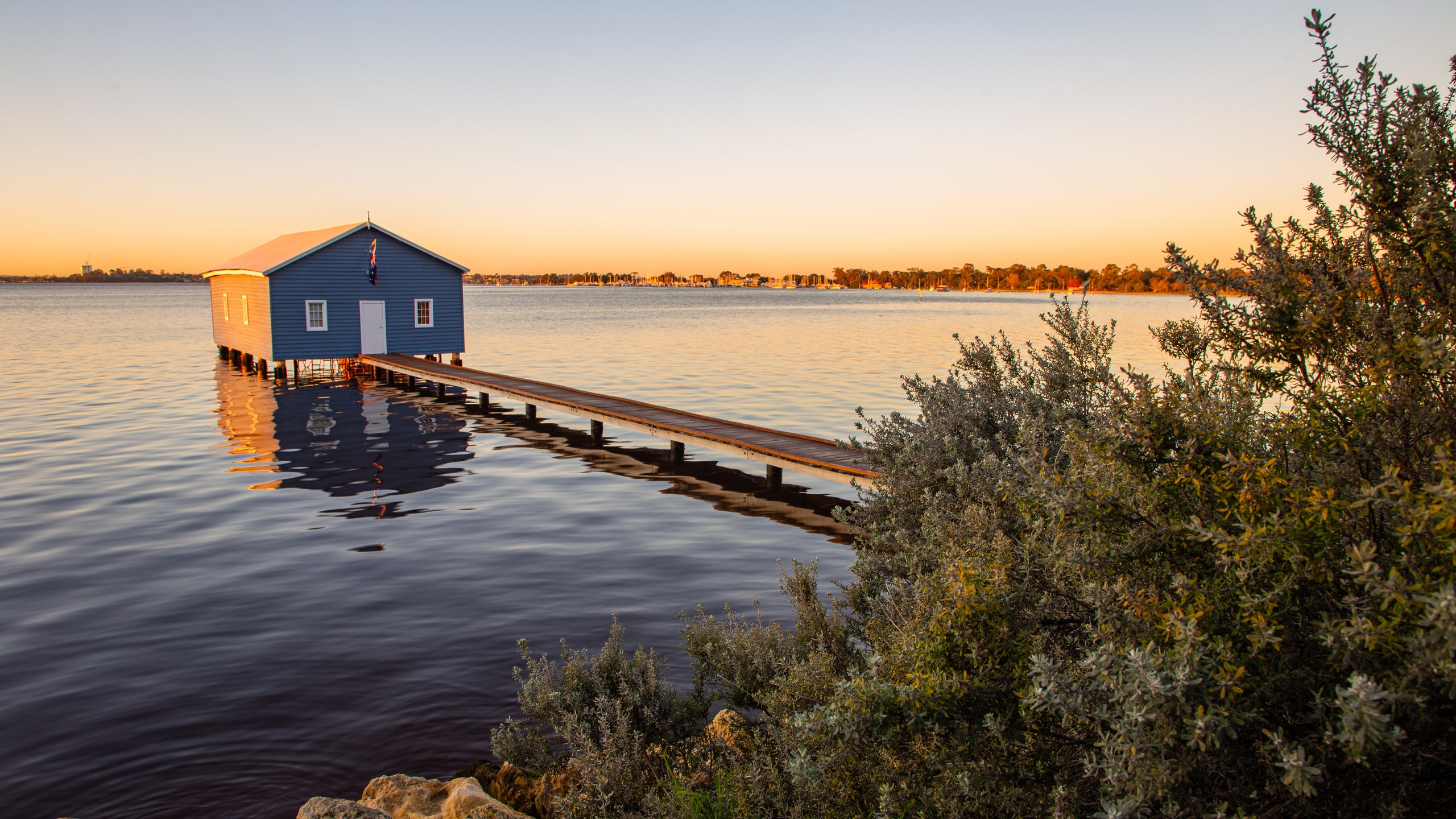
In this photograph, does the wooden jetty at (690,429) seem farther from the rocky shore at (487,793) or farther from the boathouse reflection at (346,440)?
the rocky shore at (487,793)

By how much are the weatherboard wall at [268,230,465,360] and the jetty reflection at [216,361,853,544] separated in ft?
10.4

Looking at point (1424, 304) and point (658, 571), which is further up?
point (1424, 304)

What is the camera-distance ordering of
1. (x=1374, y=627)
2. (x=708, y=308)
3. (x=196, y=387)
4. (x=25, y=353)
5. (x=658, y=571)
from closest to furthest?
(x=1374, y=627) < (x=658, y=571) < (x=196, y=387) < (x=25, y=353) < (x=708, y=308)

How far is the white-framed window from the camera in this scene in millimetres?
33062

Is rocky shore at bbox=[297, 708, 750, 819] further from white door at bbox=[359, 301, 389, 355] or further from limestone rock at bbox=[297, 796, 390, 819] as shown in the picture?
white door at bbox=[359, 301, 389, 355]

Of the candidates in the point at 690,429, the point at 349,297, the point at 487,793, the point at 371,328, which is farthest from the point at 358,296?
the point at 487,793

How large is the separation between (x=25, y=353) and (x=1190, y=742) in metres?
56.2

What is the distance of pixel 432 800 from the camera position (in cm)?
525

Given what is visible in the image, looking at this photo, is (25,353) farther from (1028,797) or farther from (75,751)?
(1028,797)

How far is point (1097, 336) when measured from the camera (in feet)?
16.2

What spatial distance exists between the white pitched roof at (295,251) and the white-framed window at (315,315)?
1.93 metres

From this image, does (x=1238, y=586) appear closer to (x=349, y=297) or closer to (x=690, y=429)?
(x=690, y=429)

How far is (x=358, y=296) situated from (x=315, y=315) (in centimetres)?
173

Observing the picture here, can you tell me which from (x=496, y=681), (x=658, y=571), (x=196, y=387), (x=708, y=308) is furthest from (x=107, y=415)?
(x=708, y=308)
